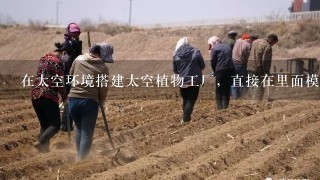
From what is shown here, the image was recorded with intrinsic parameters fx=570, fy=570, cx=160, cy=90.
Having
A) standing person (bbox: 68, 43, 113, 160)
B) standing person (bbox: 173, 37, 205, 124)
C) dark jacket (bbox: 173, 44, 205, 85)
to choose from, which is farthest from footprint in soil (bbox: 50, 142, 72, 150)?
dark jacket (bbox: 173, 44, 205, 85)

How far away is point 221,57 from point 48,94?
13.4ft

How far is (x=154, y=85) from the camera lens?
1906cm

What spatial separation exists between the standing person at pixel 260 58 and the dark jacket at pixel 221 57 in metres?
0.98

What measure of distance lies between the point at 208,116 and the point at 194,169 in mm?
3841

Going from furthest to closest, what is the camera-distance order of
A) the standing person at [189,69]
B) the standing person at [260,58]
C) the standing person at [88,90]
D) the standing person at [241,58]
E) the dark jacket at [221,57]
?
the standing person at [241,58] < the standing person at [260,58] < the dark jacket at [221,57] < the standing person at [189,69] < the standing person at [88,90]

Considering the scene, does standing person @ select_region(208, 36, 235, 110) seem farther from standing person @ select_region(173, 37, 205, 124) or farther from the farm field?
standing person @ select_region(173, 37, 205, 124)

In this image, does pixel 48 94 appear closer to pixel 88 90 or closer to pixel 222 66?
pixel 88 90

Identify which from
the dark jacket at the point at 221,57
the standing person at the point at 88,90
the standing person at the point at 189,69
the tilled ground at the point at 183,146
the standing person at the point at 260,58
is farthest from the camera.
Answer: the standing person at the point at 260,58

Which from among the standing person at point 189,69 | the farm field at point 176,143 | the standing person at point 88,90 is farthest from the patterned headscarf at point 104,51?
the standing person at point 189,69

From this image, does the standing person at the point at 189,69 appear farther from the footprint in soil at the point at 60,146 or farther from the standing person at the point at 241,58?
the standing person at the point at 241,58

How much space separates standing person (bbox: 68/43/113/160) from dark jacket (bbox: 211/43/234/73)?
13.3ft

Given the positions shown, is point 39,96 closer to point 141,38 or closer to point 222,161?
point 222,161

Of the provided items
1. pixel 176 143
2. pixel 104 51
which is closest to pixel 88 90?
pixel 104 51

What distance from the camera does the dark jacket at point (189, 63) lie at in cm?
920
